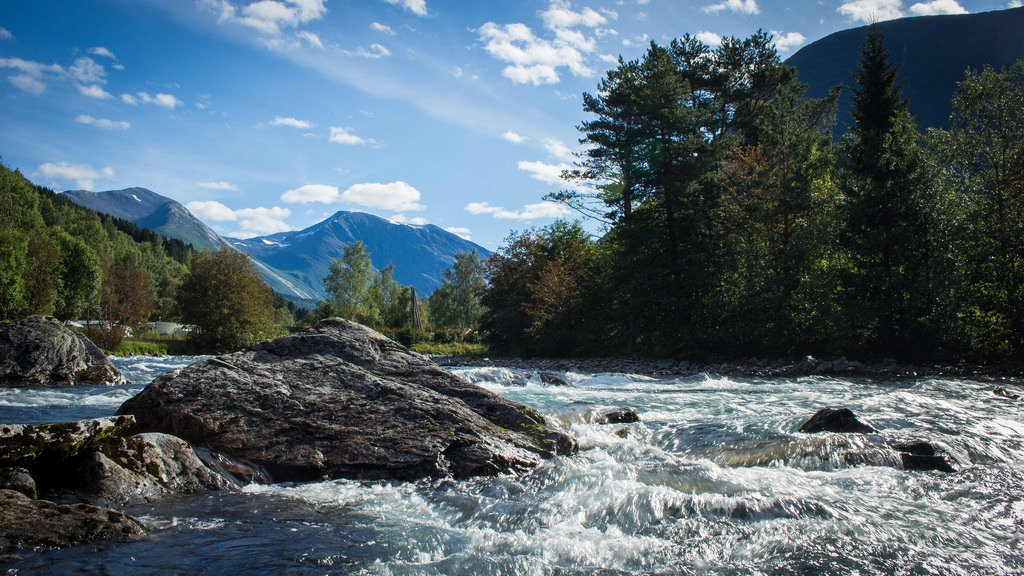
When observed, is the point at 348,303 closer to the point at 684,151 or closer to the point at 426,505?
the point at 684,151

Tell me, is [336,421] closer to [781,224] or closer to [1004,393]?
[1004,393]

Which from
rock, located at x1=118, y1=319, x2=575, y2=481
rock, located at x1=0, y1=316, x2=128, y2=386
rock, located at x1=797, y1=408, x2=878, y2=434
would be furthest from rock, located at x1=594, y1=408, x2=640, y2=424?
rock, located at x1=0, y1=316, x2=128, y2=386

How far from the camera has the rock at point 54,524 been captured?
16.0 ft

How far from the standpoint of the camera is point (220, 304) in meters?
45.7

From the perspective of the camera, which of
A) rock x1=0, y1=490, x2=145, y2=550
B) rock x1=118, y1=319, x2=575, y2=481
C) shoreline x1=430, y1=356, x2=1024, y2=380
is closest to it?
rock x1=0, y1=490, x2=145, y2=550

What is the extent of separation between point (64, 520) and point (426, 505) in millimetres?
3470

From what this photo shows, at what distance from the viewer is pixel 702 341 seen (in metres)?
33.2

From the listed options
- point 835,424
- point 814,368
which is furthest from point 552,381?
point 835,424

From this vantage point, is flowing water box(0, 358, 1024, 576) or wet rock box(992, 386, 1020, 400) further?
wet rock box(992, 386, 1020, 400)

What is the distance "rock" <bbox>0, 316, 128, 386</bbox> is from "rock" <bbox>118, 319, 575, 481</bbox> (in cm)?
1526

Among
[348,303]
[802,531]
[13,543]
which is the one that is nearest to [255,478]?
[13,543]

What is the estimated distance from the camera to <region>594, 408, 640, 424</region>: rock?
1221 cm

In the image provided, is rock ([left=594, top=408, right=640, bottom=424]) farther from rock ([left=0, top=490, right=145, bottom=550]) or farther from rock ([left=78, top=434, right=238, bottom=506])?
rock ([left=0, top=490, right=145, bottom=550])

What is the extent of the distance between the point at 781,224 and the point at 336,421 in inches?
1179
